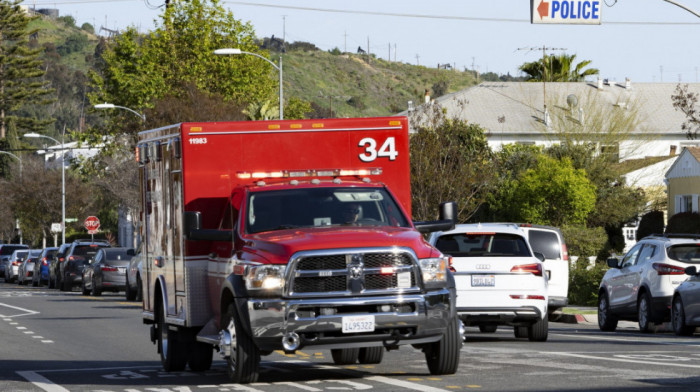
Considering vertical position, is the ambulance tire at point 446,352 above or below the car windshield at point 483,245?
below

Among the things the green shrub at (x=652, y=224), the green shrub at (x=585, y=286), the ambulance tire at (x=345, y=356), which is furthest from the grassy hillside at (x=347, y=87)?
the ambulance tire at (x=345, y=356)

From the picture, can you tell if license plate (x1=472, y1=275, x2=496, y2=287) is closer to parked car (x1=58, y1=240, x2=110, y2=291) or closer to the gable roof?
parked car (x1=58, y1=240, x2=110, y2=291)

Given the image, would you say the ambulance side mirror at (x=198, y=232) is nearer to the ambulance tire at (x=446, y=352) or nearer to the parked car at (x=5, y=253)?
the ambulance tire at (x=446, y=352)

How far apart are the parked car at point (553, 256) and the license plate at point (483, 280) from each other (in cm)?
614

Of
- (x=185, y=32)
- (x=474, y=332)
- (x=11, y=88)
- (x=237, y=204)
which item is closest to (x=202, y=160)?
(x=237, y=204)

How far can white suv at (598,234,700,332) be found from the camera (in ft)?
75.3

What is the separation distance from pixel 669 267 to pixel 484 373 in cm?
962

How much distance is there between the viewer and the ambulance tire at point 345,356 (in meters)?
16.1

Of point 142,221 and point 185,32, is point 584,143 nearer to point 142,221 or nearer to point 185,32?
point 185,32

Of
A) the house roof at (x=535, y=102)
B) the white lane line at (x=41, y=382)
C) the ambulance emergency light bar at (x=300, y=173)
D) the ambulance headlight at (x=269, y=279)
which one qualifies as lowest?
the white lane line at (x=41, y=382)

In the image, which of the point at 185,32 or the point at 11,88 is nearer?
the point at 185,32

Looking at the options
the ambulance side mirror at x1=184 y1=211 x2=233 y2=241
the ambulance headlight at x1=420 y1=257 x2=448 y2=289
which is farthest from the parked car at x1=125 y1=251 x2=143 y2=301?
the ambulance headlight at x1=420 y1=257 x2=448 y2=289

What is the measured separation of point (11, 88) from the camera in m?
105

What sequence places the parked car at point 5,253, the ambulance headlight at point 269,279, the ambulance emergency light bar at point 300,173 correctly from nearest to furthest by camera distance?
1. the ambulance headlight at point 269,279
2. the ambulance emergency light bar at point 300,173
3. the parked car at point 5,253
